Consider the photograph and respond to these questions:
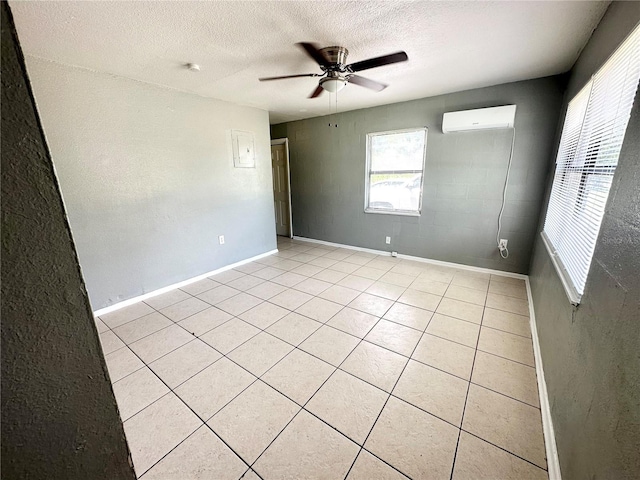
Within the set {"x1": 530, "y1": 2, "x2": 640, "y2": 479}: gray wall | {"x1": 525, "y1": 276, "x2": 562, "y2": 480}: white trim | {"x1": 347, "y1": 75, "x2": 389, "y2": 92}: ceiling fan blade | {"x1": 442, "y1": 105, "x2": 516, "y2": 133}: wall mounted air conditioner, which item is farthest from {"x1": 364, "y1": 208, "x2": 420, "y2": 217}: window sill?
{"x1": 530, "y1": 2, "x2": 640, "y2": 479}: gray wall

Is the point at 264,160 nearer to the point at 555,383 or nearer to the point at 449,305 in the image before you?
the point at 449,305

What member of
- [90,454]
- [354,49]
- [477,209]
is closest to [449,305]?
[477,209]

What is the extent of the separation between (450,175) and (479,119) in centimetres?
72

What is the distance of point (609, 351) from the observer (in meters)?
0.87

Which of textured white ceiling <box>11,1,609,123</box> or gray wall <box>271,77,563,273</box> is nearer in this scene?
textured white ceiling <box>11,1,609,123</box>

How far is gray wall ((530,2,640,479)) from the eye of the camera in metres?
0.74

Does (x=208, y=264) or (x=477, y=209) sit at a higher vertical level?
(x=477, y=209)

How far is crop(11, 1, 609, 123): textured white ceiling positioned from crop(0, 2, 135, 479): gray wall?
1.72 meters

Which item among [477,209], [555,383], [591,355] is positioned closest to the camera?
[591,355]

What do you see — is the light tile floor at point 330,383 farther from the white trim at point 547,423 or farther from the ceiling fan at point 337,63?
the ceiling fan at point 337,63

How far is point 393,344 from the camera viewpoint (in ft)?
6.78

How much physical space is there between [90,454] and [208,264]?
3.24 metres

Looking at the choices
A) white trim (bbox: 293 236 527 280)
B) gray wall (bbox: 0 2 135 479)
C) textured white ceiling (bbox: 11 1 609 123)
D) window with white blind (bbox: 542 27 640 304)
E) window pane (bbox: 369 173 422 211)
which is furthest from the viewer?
window pane (bbox: 369 173 422 211)

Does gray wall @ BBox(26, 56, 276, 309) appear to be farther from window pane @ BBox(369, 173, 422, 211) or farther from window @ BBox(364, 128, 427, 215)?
window pane @ BBox(369, 173, 422, 211)
